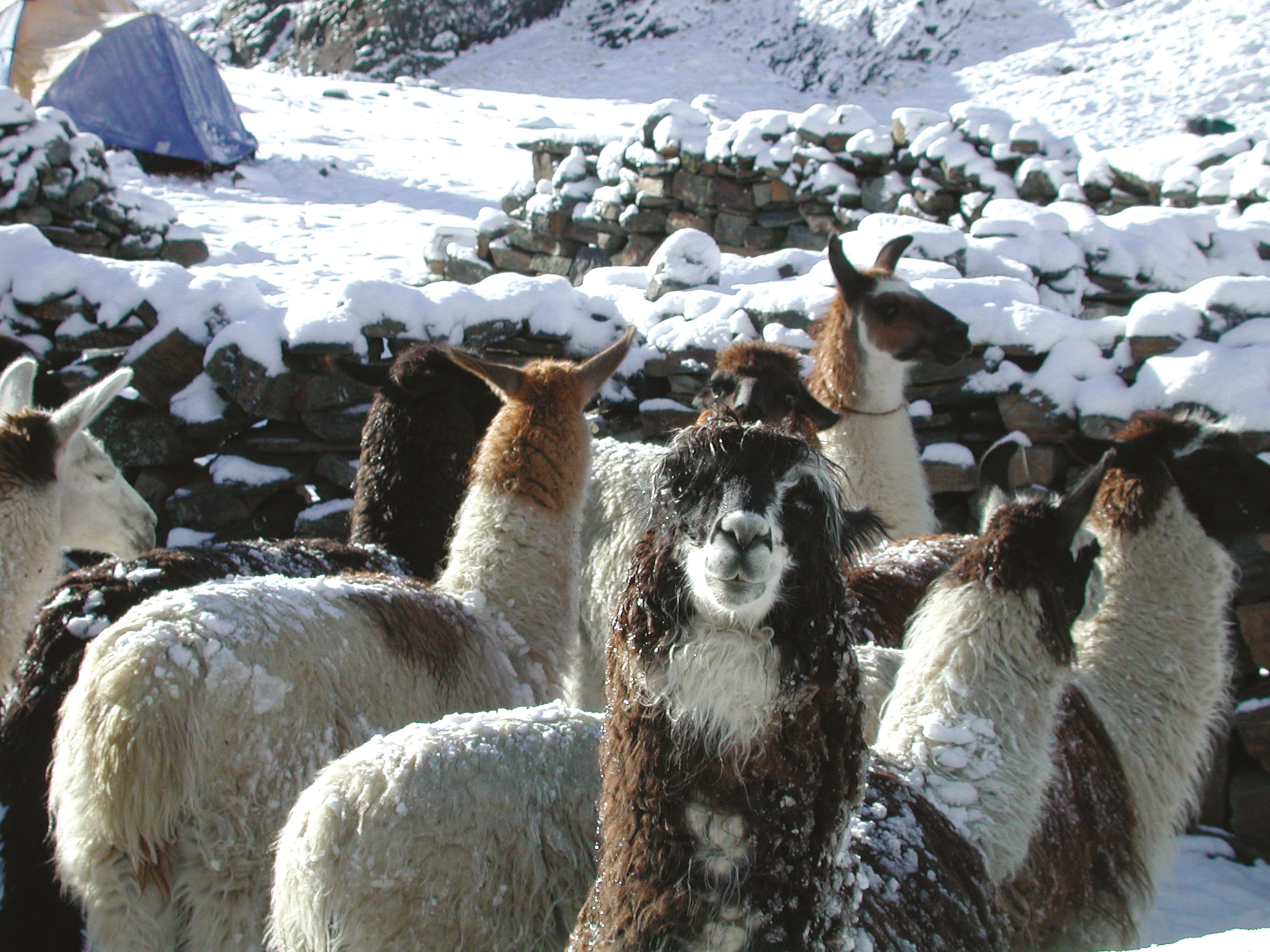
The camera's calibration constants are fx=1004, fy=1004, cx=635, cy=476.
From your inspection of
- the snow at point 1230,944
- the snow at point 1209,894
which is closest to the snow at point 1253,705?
the snow at point 1209,894

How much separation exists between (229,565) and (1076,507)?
266 cm

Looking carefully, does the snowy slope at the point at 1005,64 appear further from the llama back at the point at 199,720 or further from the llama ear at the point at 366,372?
the llama back at the point at 199,720

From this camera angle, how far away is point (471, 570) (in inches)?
129

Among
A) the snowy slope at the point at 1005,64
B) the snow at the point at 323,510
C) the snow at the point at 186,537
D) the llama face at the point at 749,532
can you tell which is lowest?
the snow at the point at 186,537

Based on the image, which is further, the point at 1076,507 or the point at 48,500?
the point at 48,500

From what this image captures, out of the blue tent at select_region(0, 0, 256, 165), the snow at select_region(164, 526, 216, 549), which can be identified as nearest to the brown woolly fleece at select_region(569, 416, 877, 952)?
the snow at select_region(164, 526, 216, 549)

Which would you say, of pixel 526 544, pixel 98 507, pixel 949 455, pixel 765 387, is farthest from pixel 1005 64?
pixel 98 507

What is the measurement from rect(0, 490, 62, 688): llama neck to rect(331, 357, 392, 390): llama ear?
58.6 inches

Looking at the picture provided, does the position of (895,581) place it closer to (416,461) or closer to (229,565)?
(416,461)

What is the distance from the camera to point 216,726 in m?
2.33

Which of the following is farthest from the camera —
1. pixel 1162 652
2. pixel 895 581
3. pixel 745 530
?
pixel 895 581

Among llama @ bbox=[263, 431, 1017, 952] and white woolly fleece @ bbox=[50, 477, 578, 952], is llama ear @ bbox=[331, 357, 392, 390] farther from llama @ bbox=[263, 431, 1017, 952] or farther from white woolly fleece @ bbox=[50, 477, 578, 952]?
llama @ bbox=[263, 431, 1017, 952]

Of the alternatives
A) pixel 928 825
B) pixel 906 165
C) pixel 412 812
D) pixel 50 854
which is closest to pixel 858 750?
pixel 928 825

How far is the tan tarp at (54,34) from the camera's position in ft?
51.6
